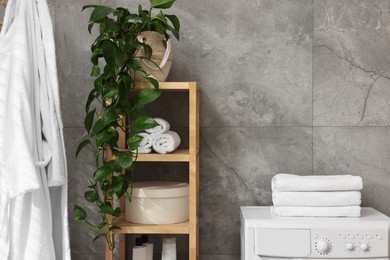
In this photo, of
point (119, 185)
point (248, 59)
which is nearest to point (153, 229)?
point (119, 185)

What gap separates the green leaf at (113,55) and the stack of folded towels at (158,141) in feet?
0.88

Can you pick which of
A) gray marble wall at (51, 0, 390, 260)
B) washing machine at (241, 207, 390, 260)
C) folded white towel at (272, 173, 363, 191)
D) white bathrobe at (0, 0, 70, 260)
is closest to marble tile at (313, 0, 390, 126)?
gray marble wall at (51, 0, 390, 260)

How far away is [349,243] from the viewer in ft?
5.32

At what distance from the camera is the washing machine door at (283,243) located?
1.63 m

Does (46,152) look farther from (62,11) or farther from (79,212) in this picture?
(62,11)

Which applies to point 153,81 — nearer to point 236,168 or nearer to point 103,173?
point 103,173

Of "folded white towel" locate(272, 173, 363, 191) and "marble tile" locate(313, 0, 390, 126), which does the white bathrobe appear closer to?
"folded white towel" locate(272, 173, 363, 191)

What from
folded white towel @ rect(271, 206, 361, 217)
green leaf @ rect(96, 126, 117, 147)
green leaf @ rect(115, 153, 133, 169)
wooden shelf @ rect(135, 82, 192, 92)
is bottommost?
folded white towel @ rect(271, 206, 361, 217)

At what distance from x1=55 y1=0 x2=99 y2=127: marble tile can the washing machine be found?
900 millimetres

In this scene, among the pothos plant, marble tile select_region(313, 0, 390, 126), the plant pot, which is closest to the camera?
the pothos plant

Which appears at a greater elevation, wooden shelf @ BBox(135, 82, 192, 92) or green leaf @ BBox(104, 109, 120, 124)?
wooden shelf @ BBox(135, 82, 192, 92)

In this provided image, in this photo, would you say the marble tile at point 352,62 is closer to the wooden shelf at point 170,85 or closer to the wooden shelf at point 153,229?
the wooden shelf at point 170,85

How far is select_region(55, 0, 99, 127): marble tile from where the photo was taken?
6.69 ft

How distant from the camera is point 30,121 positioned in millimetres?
1528
